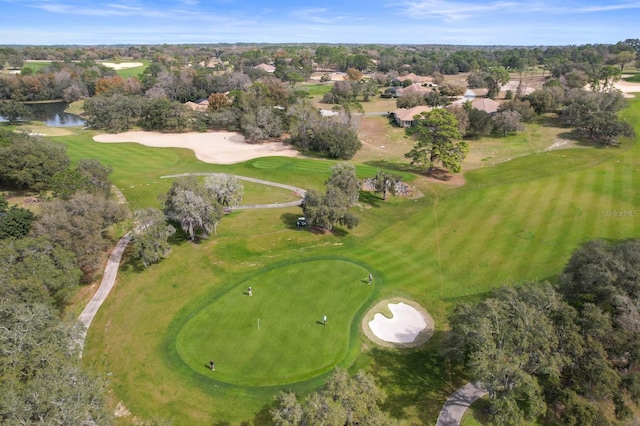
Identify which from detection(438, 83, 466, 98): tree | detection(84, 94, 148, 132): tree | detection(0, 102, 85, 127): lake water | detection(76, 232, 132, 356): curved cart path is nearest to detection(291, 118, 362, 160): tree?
detection(76, 232, 132, 356): curved cart path

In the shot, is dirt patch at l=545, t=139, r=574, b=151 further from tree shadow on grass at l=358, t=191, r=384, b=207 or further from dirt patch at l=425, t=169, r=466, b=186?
tree shadow on grass at l=358, t=191, r=384, b=207

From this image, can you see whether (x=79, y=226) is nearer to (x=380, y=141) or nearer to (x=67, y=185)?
(x=67, y=185)

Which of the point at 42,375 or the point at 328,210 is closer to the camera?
the point at 42,375

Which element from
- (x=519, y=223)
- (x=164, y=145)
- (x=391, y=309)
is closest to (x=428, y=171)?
(x=519, y=223)

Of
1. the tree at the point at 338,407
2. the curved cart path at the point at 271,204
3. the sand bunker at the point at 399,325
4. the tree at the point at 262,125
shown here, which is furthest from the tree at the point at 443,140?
the tree at the point at 338,407

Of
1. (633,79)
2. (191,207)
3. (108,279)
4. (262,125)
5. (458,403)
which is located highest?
(633,79)

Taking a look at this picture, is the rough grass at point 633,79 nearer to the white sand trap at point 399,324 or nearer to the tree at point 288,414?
the white sand trap at point 399,324

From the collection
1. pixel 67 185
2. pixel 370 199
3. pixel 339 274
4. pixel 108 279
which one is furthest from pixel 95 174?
pixel 370 199
